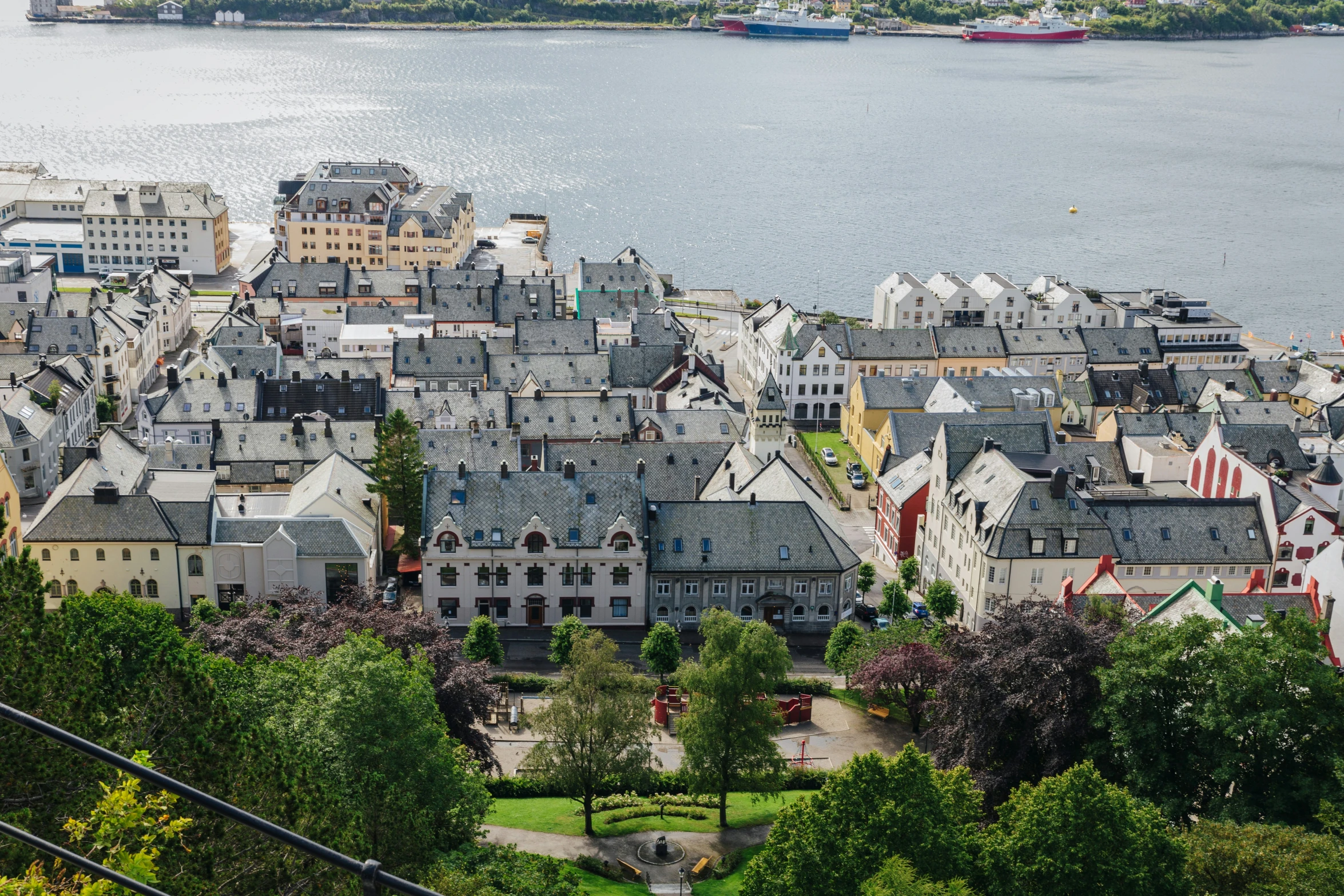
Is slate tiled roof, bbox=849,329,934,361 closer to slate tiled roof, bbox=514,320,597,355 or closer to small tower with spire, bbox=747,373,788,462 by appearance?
slate tiled roof, bbox=514,320,597,355

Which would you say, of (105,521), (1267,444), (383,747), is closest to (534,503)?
(105,521)

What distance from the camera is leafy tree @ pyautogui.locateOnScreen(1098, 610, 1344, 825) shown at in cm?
4897

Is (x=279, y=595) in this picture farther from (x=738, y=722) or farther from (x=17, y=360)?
(x=17, y=360)

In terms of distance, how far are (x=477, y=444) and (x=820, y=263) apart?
3852 inches

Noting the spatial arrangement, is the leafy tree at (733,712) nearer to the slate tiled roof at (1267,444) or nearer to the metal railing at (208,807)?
the metal railing at (208,807)

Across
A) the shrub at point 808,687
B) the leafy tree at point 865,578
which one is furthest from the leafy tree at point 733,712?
the leafy tree at point 865,578

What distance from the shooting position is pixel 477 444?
85.3m

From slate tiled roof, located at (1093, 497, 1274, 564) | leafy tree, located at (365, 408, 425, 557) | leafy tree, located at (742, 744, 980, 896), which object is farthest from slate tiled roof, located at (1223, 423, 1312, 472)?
leafy tree, located at (742, 744, 980, 896)

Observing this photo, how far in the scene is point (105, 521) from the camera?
7112cm

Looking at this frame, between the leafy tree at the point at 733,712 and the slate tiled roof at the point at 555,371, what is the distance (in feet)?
177

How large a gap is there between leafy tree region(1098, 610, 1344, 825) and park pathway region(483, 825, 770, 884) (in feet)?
49.5

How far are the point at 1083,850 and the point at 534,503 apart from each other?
39.7 meters

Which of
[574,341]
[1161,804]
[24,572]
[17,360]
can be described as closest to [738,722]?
[1161,804]

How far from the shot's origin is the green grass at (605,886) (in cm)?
5081
